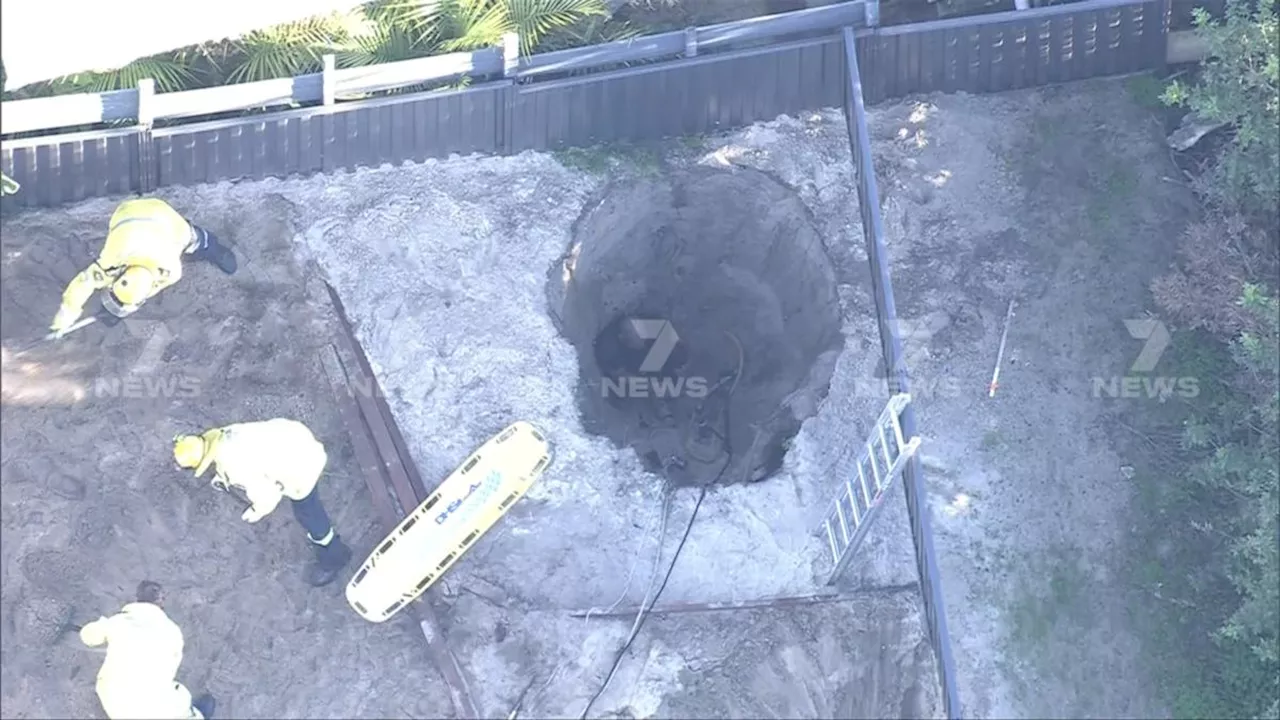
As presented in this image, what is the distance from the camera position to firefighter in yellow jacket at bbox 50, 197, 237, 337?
325 inches

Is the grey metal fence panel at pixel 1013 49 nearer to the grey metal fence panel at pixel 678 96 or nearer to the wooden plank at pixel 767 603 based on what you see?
the grey metal fence panel at pixel 678 96

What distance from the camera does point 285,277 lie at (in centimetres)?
958

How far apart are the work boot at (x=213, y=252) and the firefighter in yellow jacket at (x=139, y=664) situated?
2874 mm

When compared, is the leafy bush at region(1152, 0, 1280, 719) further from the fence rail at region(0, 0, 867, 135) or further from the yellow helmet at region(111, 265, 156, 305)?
the yellow helmet at region(111, 265, 156, 305)

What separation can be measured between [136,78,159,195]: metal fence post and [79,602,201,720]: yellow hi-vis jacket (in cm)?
374

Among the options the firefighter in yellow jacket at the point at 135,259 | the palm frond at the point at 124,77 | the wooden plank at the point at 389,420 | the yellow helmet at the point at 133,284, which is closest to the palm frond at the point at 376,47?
the palm frond at the point at 124,77

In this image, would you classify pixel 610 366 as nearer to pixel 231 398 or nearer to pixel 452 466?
pixel 452 466

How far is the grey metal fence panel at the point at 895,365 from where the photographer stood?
7.70 metres

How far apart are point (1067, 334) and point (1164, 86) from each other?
2.56 m

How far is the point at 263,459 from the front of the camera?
785 centimetres

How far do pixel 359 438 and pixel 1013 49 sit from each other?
6.70 m

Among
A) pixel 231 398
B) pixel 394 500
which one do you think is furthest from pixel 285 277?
pixel 394 500

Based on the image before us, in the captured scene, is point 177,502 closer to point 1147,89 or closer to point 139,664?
point 139,664

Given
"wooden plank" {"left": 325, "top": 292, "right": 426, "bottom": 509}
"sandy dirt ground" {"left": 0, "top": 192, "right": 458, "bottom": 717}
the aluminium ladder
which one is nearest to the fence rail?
"sandy dirt ground" {"left": 0, "top": 192, "right": 458, "bottom": 717}
